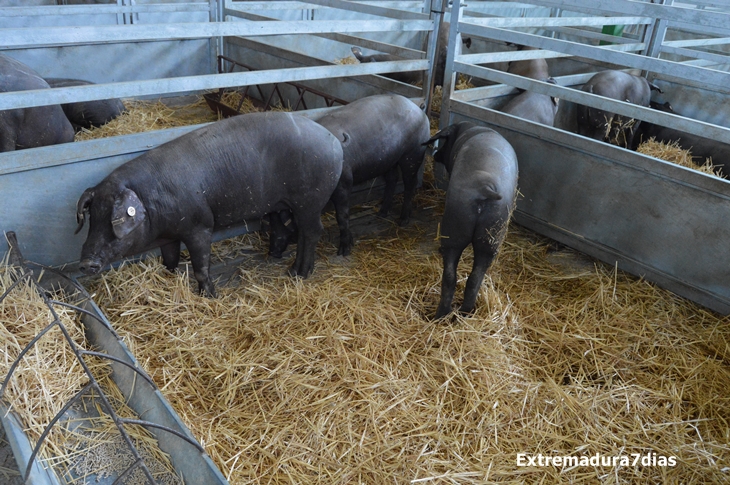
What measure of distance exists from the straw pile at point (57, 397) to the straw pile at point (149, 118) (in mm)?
3065

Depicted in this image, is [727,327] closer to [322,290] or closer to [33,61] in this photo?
[322,290]

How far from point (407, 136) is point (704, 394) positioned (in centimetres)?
288

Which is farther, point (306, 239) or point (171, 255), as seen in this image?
point (306, 239)

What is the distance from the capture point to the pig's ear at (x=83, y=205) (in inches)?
130

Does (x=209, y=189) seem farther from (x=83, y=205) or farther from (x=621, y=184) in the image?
(x=621, y=184)

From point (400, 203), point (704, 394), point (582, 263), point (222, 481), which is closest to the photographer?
point (222, 481)

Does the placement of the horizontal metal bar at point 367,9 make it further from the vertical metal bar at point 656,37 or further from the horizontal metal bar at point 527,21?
the vertical metal bar at point 656,37

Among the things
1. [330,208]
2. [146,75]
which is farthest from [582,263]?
[146,75]

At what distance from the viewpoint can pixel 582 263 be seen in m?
4.73

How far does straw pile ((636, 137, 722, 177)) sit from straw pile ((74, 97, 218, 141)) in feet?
15.5

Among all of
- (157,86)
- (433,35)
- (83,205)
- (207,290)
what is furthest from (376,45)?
(83,205)

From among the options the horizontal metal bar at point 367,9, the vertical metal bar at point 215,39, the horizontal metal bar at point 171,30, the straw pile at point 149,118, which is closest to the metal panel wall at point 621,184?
the horizontal metal bar at point 367,9

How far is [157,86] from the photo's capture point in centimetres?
359

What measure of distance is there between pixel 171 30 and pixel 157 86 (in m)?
0.47
